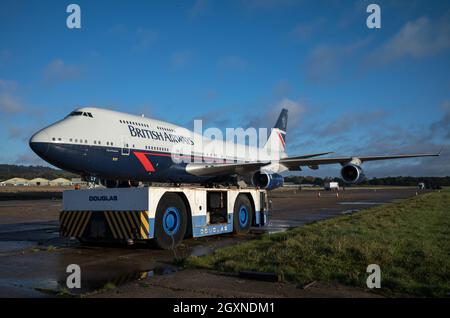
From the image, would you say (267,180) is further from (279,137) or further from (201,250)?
(279,137)

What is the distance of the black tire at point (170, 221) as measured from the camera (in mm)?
10719

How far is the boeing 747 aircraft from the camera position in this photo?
15.2m

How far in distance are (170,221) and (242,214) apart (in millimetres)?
3982

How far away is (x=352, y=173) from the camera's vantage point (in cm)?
2391

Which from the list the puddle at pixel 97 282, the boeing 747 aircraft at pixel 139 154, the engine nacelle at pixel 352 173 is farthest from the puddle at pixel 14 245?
the engine nacelle at pixel 352 173

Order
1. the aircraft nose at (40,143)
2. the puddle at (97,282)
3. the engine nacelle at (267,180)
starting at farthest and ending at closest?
the engine nacelle at (267,180), the aircraft nose at (40,143), the puddle at (97,282)

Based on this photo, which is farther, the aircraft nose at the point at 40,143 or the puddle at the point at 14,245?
the aircraft nose at the point at 40,143

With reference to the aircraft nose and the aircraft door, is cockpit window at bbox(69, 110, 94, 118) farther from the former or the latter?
the aircraft nose

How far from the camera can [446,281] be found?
6715 mm

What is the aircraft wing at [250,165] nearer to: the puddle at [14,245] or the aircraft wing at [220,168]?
the aircraft wing at [220,168]

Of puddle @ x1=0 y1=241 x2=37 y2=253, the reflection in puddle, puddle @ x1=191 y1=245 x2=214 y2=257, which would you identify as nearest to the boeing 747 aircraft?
puddle @ x1=0 y1=241 x2=37 y2=253

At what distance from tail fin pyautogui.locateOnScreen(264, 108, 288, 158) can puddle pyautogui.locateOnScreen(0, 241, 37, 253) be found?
1093 inches
